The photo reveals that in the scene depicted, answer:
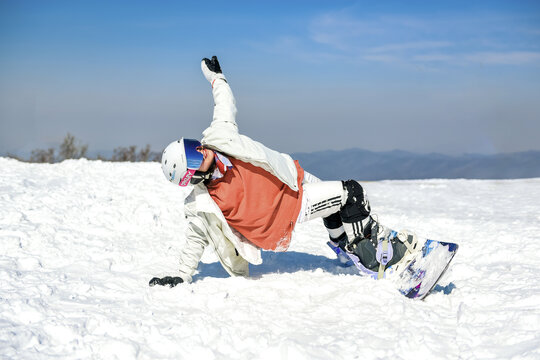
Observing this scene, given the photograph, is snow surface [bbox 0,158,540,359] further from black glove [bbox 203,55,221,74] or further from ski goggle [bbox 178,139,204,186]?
black glove [bbox 203,55,221,74]

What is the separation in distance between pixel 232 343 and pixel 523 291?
1.90 meters

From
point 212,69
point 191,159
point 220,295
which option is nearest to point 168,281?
point 220,295

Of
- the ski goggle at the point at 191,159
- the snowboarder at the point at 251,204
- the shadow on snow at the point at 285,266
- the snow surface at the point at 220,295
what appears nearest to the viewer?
the snow surface at the point at 220,295

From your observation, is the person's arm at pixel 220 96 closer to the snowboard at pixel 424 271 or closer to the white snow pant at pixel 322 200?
the white snow pant at pixel 322 200

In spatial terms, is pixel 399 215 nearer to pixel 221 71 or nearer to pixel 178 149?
pixel 221 71

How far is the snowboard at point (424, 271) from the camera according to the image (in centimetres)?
294

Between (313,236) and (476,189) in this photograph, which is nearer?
(313,236)

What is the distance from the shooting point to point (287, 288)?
10.5 feet

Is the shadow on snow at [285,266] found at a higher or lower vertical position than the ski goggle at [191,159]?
lower

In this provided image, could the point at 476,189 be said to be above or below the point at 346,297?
above

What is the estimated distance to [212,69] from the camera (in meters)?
3.55

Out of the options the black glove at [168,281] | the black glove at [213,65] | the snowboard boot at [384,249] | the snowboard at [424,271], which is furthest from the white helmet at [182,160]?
the snowboard at [424,271]

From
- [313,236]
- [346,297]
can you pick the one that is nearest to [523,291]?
[346,297]

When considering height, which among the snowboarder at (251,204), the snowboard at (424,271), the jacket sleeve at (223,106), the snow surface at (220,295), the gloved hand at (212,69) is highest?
the gloved hand at (212,69)
